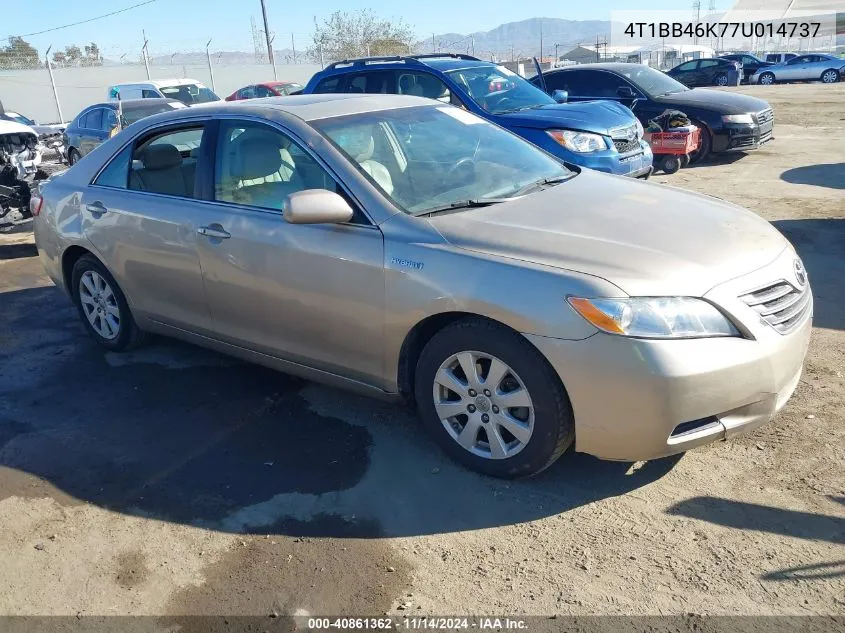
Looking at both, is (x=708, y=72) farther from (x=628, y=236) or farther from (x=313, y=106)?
(x=628, y=236)

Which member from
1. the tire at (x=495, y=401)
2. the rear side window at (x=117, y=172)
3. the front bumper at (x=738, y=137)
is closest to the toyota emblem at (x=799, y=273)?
the tire at (x=495, y=401)

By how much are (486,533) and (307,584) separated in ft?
2.52

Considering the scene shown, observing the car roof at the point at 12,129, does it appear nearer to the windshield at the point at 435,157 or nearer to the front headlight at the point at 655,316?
the windshield at the point at 435,157

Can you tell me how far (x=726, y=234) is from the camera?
3.49m

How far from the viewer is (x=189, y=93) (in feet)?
63.4

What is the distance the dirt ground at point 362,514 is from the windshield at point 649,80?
8451mm

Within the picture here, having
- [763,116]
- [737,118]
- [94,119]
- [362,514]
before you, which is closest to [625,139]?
[737,118]

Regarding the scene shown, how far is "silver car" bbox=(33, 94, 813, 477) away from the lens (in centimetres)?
302

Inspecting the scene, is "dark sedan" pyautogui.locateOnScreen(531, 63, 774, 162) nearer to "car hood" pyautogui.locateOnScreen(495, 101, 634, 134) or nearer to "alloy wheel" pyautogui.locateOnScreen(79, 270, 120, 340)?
"car hood" pyautogui.locateOnScreen(495, 101, 634, 134)

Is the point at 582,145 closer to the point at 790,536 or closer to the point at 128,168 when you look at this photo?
the point at 128,168

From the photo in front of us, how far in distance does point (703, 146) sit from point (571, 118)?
14.1ft

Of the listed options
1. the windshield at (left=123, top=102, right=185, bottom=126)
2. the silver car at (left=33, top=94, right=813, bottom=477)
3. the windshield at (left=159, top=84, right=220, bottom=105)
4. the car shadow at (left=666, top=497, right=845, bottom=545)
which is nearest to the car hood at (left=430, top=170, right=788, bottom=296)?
the silver car at (left=33, top=94, right=813, bottom=477)

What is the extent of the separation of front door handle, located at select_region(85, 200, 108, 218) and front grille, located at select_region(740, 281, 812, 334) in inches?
154

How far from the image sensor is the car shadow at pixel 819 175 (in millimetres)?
9766
